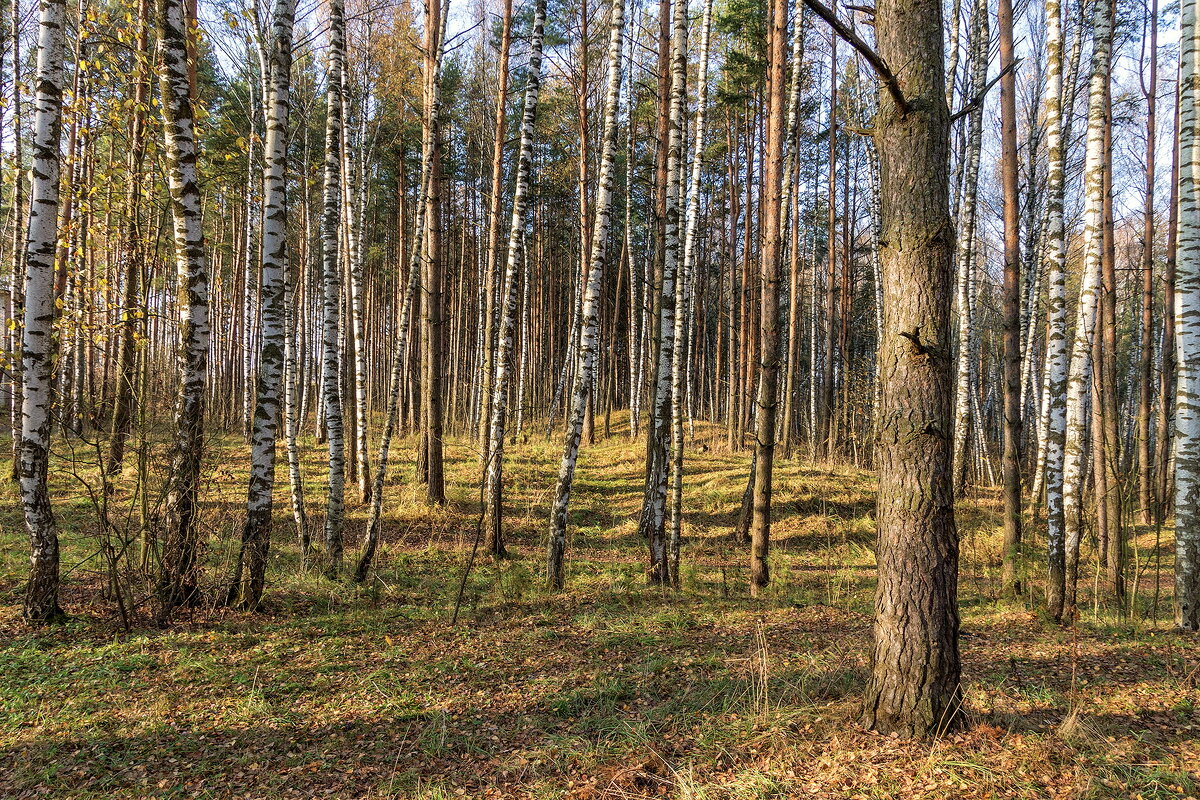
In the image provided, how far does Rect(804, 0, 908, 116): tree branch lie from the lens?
273 cm

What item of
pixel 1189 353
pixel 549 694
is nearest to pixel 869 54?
pixel 549 694

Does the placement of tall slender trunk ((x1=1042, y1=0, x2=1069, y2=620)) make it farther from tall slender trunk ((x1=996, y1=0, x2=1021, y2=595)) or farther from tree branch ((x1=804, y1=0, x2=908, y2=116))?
tree branch ((x1=804, y1=0, x2=908, y2=116))

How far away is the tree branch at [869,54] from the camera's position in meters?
2.73

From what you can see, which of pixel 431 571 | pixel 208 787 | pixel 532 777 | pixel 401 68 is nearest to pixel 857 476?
pixel 431 571

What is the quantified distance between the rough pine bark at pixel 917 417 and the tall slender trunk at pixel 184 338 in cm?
567

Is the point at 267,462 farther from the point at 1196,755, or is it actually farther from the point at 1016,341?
the point at 1016,341

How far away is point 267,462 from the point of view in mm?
5965

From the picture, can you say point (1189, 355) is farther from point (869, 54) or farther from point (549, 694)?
point (549, 694)

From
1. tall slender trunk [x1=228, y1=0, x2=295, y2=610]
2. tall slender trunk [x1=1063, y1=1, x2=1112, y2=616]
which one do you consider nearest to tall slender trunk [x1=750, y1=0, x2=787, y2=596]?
tall slender trunk [x1=1063, y1=1, x2=1112, y2=616]

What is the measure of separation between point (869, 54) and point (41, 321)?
6.47m

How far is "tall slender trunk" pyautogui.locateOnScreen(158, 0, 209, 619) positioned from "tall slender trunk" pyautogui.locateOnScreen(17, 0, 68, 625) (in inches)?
31.6

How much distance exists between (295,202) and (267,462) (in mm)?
17631

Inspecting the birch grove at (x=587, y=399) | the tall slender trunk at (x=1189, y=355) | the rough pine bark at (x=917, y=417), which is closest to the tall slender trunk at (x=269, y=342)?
the birch grove at (x=587, y=399)

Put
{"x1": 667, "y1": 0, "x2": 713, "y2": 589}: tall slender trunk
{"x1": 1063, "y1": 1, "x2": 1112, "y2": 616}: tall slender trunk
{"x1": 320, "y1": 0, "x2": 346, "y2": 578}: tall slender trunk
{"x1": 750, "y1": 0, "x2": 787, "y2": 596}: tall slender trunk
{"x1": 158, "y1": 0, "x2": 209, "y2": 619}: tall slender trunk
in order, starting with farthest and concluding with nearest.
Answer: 1. {"x1": 667, "y1": 0, "x2": 713, "y2": 589}: tall slender trunk
2. {"x1": 750, "y1": 0, "x2": 787, "y2": 596}: tall slender trunk
3. {"x1": 320, "y1": 0, "x2": 346, "y2": 578}: tall slender trunk
4. {"x1": 1063, "y1": 1, "x2": 1112, "y2": 616}: tall slender trunk
5. {"x1": 158, "y1": 0, "x2": 209, "y2": 619}: tall slender trunk
